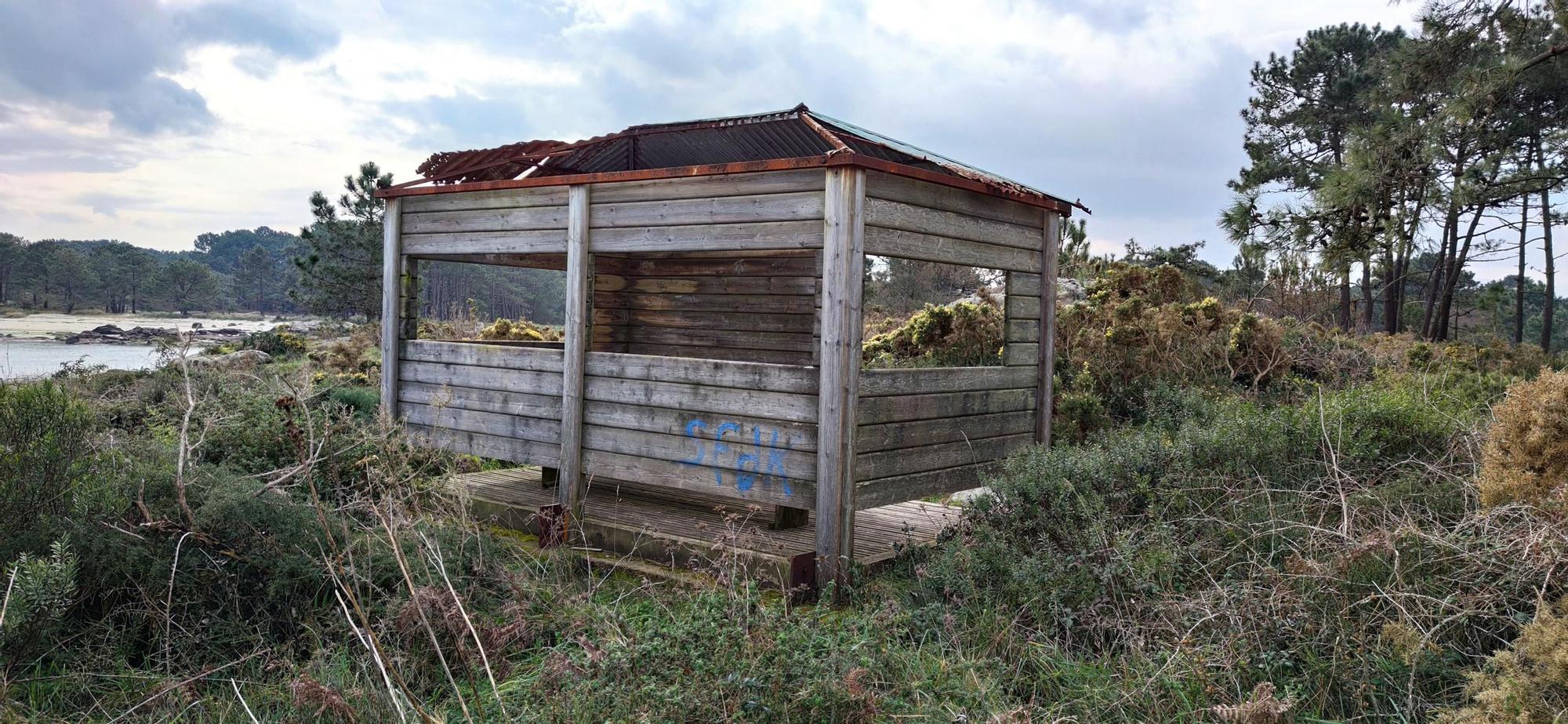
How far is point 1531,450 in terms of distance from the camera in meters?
3.88

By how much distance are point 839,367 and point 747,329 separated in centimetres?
315

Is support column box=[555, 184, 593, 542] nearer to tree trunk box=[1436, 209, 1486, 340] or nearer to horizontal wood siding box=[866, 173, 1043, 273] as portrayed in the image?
horizontal wood siding box=[866, 173, 1043, 273]

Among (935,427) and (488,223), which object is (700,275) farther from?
(935,427)

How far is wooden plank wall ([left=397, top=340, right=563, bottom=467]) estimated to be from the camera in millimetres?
6727

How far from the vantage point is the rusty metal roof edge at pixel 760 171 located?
5.16 meters

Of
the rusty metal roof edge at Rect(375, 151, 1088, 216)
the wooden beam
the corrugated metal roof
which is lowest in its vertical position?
the wooden beam

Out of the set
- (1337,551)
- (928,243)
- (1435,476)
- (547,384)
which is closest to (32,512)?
(547,384)

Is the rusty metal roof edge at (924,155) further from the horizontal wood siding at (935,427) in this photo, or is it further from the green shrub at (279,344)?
the green shrub at (279,344)

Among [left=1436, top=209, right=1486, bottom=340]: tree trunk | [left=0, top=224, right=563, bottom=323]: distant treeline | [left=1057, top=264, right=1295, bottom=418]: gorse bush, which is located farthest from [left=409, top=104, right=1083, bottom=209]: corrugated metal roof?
[left=0, top=224, right=563, bottom=323]: distant treeline

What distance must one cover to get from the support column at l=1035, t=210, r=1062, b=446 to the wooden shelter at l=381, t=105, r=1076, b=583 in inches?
0.5

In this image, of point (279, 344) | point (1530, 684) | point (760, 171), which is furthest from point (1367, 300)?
point (279, 344)

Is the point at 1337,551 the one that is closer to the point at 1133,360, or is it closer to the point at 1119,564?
the point at 1119,564

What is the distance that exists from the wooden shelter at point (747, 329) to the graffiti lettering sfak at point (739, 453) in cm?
1

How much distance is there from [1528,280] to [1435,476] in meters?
30.8
